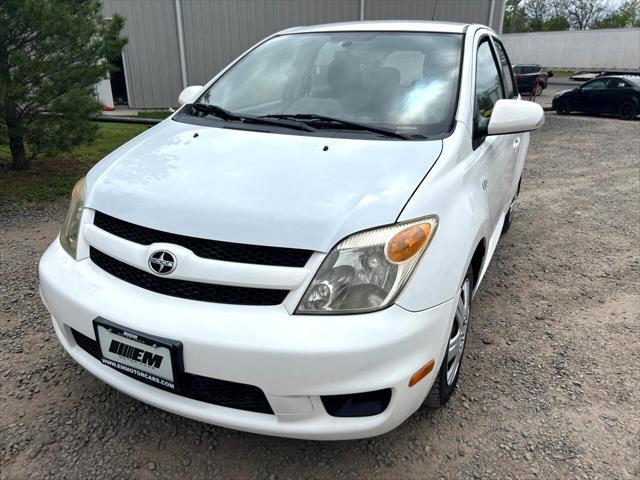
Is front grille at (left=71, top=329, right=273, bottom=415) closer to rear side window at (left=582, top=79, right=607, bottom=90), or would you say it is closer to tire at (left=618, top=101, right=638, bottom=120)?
tire at (left=618, top=101, right=638, bottom=120)

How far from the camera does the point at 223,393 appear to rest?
1.73 m

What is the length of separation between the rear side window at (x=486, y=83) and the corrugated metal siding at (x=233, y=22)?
11171mm

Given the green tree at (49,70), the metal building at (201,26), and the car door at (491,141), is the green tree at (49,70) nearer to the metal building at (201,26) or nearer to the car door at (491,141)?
the car door at (491,141)

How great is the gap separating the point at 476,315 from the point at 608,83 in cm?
1389

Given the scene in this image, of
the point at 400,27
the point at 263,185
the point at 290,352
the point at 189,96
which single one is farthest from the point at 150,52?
the point at 290,352

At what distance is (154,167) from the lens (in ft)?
6.98

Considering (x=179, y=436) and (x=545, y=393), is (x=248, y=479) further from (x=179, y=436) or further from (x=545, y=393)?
(x=545, y=393)

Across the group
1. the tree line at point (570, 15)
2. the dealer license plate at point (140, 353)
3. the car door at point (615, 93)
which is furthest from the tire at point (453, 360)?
the tree line at point (570, 15)

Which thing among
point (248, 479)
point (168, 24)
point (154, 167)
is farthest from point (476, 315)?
point (168, 24)

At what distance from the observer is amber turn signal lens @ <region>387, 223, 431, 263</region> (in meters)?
1.69

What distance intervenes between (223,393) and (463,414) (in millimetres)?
1125

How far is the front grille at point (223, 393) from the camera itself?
1694 millimetres

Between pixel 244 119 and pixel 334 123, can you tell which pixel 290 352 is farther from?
pixel 244 119

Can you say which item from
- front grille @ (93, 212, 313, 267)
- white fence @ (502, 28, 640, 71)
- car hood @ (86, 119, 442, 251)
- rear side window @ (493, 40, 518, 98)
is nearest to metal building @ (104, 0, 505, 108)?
rear side window @ (493, 40, 518, 98)
